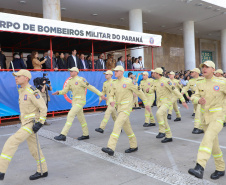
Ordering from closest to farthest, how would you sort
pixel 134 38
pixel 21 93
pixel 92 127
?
pixel 21 93, pixel 92 127, pixel 134 38

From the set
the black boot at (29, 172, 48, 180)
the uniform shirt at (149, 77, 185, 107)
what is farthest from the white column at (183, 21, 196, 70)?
the black boot at (29, 172, 48, 180)

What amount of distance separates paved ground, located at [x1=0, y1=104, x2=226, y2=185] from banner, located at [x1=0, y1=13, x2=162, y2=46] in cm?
404

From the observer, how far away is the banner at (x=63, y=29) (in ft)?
27.7

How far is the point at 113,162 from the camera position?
4.73 metres

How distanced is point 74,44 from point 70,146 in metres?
9.27

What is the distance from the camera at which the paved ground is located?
153 inches

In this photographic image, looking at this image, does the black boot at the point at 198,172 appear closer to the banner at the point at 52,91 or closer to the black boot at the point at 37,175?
the black boot at the point at 37,175

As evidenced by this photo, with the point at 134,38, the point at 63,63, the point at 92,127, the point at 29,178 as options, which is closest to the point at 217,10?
the point at 134,38

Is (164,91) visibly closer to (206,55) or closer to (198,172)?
(198,172)

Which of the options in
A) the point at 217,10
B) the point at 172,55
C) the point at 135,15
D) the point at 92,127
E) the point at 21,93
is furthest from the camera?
the point at 172,55

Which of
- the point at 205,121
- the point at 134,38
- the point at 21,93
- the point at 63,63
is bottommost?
the point at 205,121

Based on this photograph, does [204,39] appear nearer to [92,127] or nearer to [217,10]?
[217,10]

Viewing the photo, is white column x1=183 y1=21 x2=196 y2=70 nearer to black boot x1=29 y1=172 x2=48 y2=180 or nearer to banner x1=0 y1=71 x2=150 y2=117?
banner x1=0 y1=71 x2=150 y2=117

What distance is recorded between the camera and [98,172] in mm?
4246
